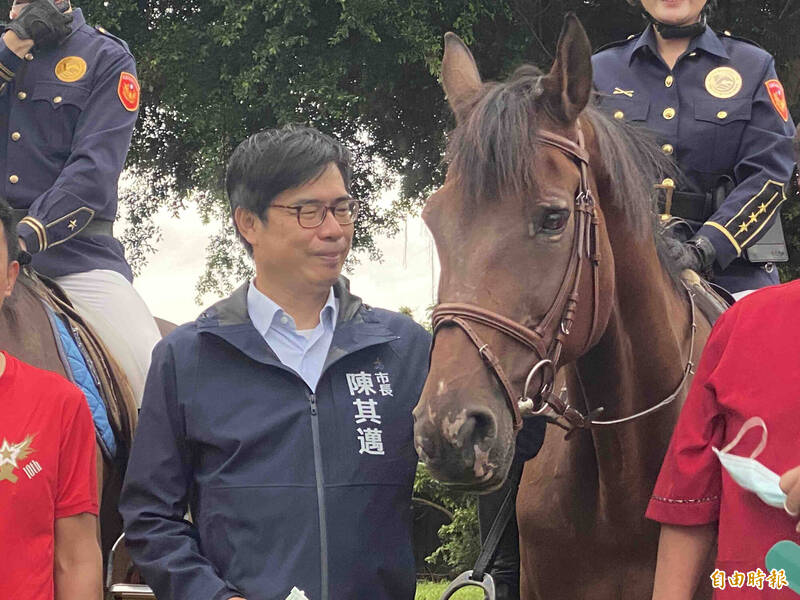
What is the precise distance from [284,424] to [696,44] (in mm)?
2290

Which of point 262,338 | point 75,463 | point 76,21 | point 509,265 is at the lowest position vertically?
point 75,463

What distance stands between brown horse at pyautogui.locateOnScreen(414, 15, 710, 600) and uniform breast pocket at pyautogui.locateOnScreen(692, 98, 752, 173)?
77 cm

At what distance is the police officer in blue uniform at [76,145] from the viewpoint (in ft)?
14.4

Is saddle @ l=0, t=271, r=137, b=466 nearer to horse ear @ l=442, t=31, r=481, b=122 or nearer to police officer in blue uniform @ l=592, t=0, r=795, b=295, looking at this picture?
horse ear @ l=442, t=31, r=481, b=122

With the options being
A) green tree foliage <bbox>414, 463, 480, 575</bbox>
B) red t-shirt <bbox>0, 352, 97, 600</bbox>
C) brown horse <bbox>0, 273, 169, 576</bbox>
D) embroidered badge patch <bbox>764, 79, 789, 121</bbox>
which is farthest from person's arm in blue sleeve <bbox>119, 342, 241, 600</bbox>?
green tree foliage <bbox>414, 463, 480, 575</bbox>

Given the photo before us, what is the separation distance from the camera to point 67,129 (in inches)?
179

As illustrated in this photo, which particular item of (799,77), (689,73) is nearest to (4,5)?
(799,77)

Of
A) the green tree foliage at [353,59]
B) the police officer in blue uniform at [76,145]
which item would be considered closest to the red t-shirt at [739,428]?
the police officer in blue uniform at [76,145]

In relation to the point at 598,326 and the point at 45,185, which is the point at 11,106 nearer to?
the point at 45,185

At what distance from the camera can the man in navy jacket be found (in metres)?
2.65

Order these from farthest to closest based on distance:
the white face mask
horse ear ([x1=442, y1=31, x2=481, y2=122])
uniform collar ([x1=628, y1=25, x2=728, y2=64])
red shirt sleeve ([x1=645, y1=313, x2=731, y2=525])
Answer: uniform collar ([x1=628, y1=25, x2=728, y2=64]), horse ear ([x1=442, y1=31, x2=481, y2=122]), red shirt sleeve ([x1=645, y1=313, x2=731, y2=525]), the white face mask

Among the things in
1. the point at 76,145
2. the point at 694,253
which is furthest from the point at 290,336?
the point at 76,145

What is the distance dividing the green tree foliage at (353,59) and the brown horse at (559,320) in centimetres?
686

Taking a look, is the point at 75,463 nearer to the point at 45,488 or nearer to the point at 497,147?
the point at 45,488
